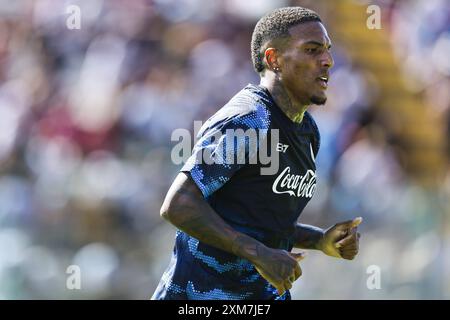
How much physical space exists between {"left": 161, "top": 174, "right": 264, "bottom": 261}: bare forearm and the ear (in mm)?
940

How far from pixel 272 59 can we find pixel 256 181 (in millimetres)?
681

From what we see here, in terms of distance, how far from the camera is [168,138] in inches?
310

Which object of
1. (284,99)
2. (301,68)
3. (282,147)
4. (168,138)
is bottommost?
(282,147)

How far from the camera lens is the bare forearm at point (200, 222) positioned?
12.3ft

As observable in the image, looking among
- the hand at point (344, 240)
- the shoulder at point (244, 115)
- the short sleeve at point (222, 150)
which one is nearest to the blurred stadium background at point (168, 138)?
the hand at point (344, 240)

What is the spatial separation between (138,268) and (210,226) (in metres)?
4.24

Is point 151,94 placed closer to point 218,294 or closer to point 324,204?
point 324,204

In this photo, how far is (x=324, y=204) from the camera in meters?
7.77

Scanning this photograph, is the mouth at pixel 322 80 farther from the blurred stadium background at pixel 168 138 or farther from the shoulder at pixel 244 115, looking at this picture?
the blurred stadium background at pixel 168 138
